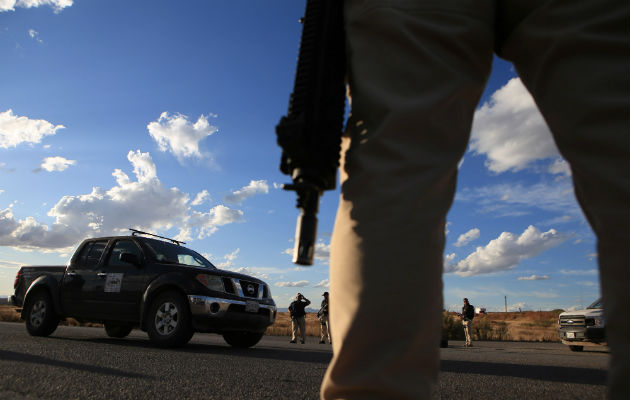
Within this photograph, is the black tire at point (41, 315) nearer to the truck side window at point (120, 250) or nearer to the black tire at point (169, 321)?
the truck side window at point (120, 250)

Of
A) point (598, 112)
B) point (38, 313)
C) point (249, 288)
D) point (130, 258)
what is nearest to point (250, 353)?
point (249, 288)

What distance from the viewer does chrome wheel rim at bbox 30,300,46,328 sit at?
297 inches

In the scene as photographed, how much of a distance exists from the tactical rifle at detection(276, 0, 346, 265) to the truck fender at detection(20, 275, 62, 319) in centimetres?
795

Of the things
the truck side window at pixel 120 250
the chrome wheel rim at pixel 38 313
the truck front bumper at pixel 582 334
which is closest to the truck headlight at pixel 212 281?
the truck side window at pixel 120 250

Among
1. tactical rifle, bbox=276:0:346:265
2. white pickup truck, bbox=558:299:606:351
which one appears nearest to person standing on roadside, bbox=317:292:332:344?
A: white pickup truck, bbox=558:299:606:351

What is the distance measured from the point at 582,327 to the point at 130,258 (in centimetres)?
1106

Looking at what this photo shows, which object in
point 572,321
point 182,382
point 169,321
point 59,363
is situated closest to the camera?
point 182,382

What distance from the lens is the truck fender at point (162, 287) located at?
6301mm

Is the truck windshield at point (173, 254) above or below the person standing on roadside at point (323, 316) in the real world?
above

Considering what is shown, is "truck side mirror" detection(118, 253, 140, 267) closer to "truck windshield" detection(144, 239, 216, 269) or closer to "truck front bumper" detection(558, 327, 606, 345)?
"truck windshield" detection(144, 239, 216, 269)

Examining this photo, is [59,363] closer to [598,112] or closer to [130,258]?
[130,258]

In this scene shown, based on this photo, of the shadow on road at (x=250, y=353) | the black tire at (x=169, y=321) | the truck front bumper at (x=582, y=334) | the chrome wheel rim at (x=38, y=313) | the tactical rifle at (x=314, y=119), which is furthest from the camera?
the truck front bumper at (x=582, y=334)

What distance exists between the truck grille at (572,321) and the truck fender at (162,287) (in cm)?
1031

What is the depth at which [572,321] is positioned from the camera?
11820 mm
